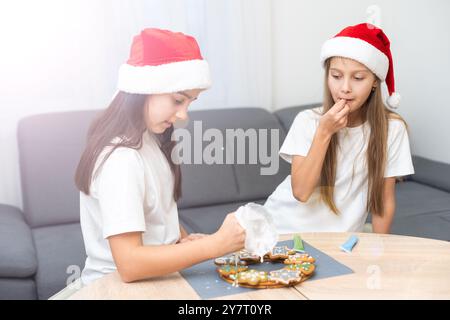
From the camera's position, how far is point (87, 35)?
261 cm

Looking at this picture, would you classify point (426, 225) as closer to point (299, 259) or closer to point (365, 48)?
point (365, 48)

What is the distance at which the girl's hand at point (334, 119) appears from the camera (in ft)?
5.34

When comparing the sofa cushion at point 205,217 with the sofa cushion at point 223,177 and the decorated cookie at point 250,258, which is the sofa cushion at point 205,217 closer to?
the sofa cushion at point 223,177

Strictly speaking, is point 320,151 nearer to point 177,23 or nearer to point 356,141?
point 356,141

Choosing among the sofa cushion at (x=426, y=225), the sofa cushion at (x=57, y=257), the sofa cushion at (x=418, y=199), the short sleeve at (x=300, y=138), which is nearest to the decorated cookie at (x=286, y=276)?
the short sleeve at (x=300, y=138)

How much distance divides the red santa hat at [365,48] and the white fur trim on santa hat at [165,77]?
59 centimetres

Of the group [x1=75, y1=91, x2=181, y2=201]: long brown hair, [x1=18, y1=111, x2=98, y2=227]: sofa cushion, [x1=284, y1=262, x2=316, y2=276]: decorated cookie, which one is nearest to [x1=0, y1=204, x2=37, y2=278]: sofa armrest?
[x1=18, y1=111, x2=98, y2=227]: sofa cushion

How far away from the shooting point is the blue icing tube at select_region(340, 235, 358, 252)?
4.35ft

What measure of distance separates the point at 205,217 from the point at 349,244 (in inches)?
45.3

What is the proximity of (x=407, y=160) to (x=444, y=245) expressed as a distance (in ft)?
1.41

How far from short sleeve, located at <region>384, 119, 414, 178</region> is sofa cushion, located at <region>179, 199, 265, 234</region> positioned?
0.83m

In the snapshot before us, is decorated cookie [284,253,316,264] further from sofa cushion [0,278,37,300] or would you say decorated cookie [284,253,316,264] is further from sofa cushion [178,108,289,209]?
sofa cushion [178,108,289,209]

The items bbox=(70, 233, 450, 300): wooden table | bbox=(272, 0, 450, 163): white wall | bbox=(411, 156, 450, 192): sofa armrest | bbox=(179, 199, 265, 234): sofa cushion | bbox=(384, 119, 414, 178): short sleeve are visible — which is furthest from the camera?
bbox=(272, 0, 450, 163): white wall
